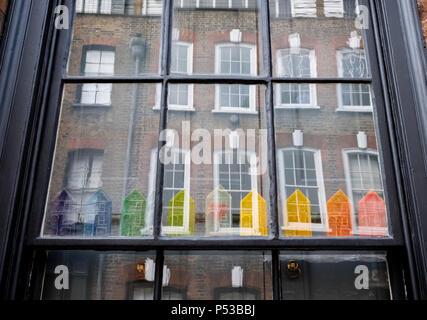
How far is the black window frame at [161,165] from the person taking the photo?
1413 millimetres

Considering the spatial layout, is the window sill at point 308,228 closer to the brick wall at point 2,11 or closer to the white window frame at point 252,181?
the white window frame at point 252,181

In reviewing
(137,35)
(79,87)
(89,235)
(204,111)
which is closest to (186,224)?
(89,235)

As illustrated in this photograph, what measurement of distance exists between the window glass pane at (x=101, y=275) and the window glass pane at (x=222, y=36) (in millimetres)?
859

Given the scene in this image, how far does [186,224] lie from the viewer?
153 centimetres

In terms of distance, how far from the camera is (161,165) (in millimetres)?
1584

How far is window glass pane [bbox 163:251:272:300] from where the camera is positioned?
1.42m

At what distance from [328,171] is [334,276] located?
422 millimetres

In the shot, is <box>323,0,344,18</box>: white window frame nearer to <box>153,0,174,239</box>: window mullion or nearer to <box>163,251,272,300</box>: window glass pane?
<box>153,0,174,239</box>: window mullion

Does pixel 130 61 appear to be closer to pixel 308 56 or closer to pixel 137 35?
pixel 137 35

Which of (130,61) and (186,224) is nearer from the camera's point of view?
(186,224)
